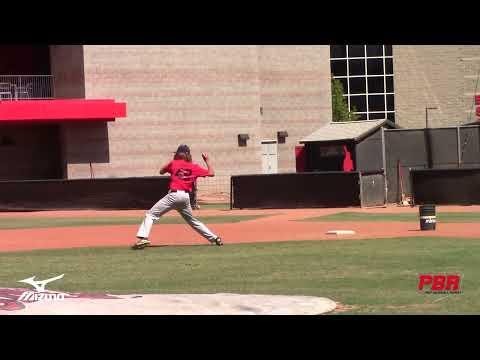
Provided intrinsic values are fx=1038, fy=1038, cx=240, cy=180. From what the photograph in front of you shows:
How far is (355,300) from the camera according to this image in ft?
44.1

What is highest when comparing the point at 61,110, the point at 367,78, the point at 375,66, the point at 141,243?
the point at 375,66

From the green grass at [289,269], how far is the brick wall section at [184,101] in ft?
86.2

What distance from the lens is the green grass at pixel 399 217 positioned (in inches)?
1110

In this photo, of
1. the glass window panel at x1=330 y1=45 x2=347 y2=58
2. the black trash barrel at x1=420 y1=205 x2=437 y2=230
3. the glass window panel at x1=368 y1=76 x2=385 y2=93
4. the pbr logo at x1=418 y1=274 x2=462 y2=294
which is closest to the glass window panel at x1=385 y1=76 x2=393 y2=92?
the glass window panel at x1=368 y1=76 x2=385 y2=93

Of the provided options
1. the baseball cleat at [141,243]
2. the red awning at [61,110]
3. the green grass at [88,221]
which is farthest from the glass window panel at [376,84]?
the baseball cleat at [141,243]

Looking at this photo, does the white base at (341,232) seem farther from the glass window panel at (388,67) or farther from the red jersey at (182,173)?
the glass window panel at (388,67)

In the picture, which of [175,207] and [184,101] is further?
[184,101]

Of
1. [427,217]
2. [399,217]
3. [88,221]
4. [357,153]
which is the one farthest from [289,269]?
[357,153]

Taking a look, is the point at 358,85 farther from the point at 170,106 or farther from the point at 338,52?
the point at 170,106

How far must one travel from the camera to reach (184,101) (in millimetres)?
49438

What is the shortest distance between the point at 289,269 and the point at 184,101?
107 ft
